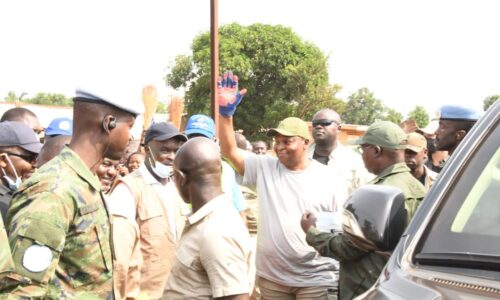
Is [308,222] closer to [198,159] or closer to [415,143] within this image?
[198,159]

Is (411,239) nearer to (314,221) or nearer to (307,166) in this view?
(314,221)

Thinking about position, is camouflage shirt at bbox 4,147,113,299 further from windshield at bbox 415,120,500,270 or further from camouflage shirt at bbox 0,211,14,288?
windshield at bbox 415,120,500,270

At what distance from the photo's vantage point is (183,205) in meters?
4.50

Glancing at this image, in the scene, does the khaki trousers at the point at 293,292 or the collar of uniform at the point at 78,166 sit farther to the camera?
the khaki trousers at the point at 293,292

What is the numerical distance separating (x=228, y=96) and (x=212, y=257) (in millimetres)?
2476

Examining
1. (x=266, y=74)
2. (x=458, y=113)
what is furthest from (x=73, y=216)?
(x=266, y=74)

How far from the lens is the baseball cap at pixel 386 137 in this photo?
4086mm

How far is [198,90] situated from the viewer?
110 ft

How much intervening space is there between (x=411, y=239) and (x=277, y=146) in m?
2.82

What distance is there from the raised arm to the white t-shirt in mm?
248

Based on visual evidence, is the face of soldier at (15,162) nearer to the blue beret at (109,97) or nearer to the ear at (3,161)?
the ear at (3,161)

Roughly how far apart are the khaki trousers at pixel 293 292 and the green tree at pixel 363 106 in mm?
86349

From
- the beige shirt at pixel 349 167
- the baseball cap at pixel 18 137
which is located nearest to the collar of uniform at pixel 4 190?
the baseball cap at pixel 18 137

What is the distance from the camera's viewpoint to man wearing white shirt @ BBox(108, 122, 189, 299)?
3795 mm
